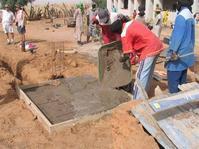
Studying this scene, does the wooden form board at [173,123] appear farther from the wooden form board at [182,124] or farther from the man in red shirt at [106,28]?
the man in red shirt at [106,28]

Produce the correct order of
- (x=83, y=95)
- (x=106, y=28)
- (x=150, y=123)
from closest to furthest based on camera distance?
(x=150, y=123)
(x=106, y=28)
(x=83, y=95)

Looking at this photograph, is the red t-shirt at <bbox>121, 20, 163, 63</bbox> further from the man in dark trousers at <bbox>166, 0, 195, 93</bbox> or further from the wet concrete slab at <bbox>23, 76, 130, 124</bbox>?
the wet concrete slab at <bbox>23, 76, 130, 124</bbox>

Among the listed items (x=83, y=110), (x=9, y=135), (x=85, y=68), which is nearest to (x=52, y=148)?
(x=9, y=135)

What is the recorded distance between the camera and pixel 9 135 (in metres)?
5.38

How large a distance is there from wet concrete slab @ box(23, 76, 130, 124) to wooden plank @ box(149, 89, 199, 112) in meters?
1.30

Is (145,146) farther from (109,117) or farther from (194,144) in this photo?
(109,117)

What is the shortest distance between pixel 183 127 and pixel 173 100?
0.51 m

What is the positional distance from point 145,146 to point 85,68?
464 cm

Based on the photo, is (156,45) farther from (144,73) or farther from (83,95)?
(83,95)

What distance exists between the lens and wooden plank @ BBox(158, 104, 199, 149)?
4.25 meters

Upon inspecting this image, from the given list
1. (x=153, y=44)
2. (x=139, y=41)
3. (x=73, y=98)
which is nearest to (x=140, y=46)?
(x=139, y=41)

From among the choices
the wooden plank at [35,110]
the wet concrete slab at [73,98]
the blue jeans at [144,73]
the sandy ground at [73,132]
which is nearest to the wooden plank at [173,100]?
the sandy ground at [73,132]

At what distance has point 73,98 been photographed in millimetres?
6637

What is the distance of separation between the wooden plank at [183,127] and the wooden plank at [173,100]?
0.29ft
